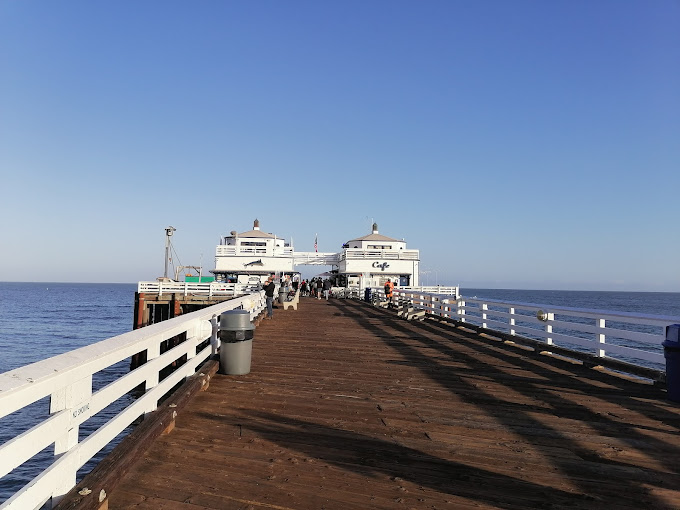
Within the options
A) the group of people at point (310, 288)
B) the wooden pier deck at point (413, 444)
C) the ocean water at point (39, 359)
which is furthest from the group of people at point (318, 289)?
the wooden pier deck at point (413, 444)

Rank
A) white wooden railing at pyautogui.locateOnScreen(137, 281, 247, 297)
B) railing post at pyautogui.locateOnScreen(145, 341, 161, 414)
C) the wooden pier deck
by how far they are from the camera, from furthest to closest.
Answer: white wooden railing at pyautogui.locateOnScreen(137, 281, 247, 297) → railing post at pyautogui.locateOnScreen(145, 341, 161, 414) → the wooden pier deck

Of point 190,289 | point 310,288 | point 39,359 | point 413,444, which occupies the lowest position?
point 39,359

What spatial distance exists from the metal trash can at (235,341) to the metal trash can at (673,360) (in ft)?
19.9

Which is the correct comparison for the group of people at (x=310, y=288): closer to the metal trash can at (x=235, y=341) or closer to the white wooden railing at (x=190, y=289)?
the white wooden railing at (x=190, y=289)

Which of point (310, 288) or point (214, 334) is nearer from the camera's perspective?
point (214, 334)

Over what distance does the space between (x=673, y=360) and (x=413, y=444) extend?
4.42 meters

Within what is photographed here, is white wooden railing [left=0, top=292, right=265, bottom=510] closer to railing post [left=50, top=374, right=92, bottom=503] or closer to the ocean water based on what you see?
railing post [left=50, top=374, right=92, bottom=503]

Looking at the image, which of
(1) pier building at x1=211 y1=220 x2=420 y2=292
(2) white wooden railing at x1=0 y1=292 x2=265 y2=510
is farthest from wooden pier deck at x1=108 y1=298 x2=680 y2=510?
(1) pier building at x1=211 y1=220 x2=420 y2=292

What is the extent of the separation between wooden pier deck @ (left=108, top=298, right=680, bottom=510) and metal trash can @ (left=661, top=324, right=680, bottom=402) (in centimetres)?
30

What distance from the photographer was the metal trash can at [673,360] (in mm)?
6574

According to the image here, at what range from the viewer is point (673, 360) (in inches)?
262

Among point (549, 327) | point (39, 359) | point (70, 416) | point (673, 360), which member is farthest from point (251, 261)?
point (70, 416)

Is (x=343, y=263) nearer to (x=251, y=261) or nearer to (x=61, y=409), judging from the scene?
(x=251, y=261)

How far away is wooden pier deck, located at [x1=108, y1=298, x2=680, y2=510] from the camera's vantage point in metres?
3.57
